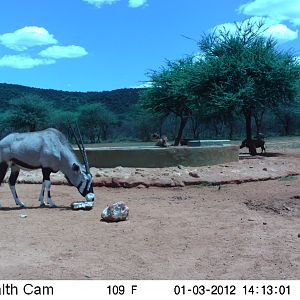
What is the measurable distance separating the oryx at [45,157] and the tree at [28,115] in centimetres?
4044

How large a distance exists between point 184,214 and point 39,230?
2.63 m

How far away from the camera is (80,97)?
88562 millimetres

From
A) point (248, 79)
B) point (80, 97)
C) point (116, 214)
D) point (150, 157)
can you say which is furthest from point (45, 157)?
point (80, 97)

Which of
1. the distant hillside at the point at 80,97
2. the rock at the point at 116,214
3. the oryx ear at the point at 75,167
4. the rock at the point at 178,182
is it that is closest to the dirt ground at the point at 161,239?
the rock at the point at 116,214

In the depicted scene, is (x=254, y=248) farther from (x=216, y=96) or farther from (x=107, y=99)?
(x=107, y=99)

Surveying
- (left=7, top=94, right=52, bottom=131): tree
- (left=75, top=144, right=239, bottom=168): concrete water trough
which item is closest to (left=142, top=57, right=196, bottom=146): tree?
(left=75, top=144, right=239, bottom=168): concrete water trough

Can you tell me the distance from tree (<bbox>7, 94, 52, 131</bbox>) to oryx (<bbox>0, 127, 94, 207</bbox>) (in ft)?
133

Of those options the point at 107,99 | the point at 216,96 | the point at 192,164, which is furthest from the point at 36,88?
the point at 192,164

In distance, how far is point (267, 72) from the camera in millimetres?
21500

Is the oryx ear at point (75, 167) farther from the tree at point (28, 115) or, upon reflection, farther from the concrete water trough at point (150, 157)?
the tree at point (28, 115)

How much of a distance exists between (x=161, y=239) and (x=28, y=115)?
44711 mm

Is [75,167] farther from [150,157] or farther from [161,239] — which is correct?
[150,157]

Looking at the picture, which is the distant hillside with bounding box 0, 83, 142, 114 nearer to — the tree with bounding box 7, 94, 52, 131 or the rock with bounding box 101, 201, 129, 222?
the tree with bounding box 7, 94, 52, 131

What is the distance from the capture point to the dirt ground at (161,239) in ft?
18.1
